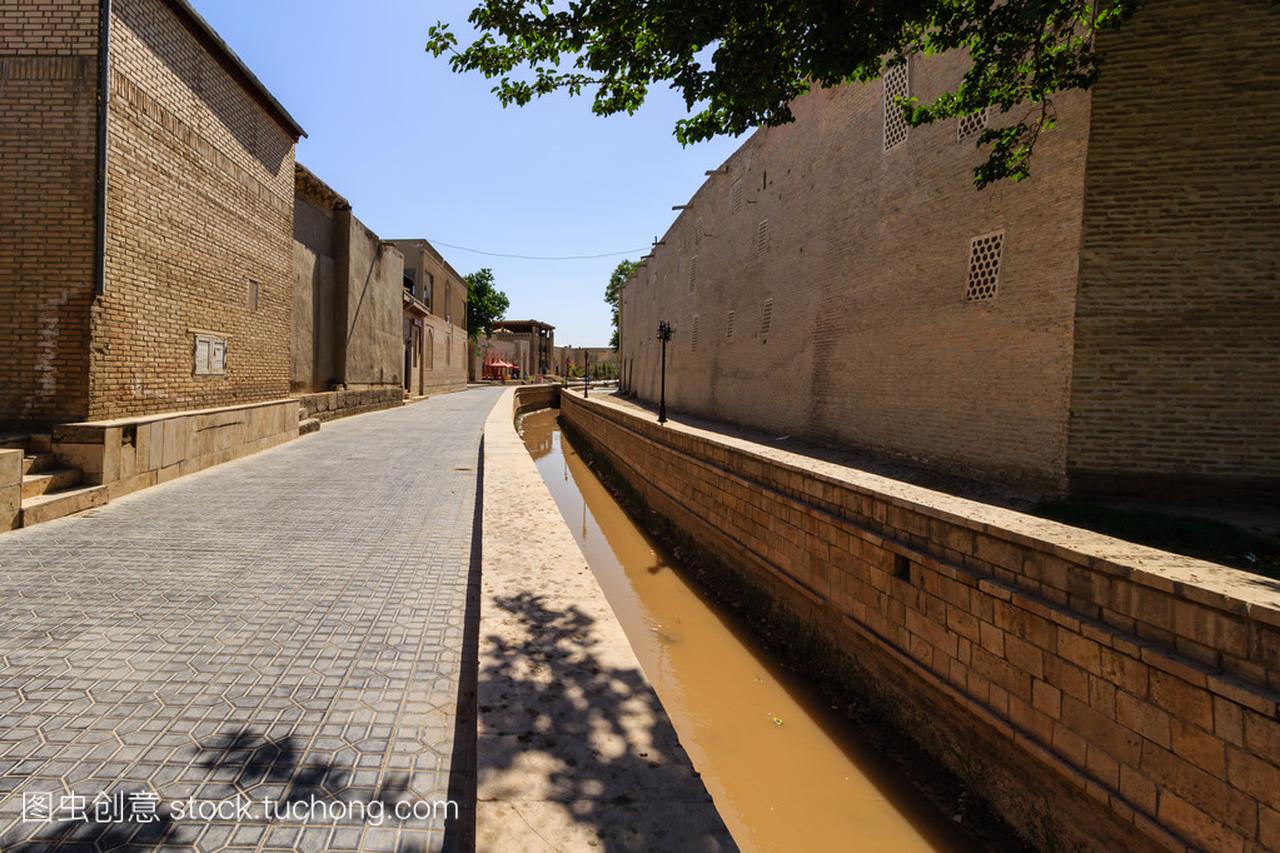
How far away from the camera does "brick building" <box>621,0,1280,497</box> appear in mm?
6422

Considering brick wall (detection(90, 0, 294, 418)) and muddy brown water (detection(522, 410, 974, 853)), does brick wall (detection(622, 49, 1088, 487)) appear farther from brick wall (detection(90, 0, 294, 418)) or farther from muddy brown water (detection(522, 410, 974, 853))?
brick wall (detection(90, 0, 294, 418))

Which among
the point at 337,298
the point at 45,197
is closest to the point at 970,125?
the point at 45,197

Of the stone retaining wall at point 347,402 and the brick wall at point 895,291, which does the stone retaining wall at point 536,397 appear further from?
the brick wall at point 895,291

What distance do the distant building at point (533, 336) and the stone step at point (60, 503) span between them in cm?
5345

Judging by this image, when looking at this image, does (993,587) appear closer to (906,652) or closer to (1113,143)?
(906,652)

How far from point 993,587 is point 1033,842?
58.5 inches

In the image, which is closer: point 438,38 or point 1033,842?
point 1033,842

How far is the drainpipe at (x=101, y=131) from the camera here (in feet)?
22.0

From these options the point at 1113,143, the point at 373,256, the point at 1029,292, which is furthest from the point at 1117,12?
the point at 373,256

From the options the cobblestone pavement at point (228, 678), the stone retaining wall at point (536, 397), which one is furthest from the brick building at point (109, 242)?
the stone retaining wall at point (536, 397)

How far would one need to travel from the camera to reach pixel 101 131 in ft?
22.0

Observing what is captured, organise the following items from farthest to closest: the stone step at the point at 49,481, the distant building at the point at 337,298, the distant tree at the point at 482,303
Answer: the distant tree at the point at 482,303 → the distant building at the point at 337,298 → the stone step at the point at 49,481

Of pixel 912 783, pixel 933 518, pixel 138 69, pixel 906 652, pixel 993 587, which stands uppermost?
pixel 138 69

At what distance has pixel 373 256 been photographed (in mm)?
20078
